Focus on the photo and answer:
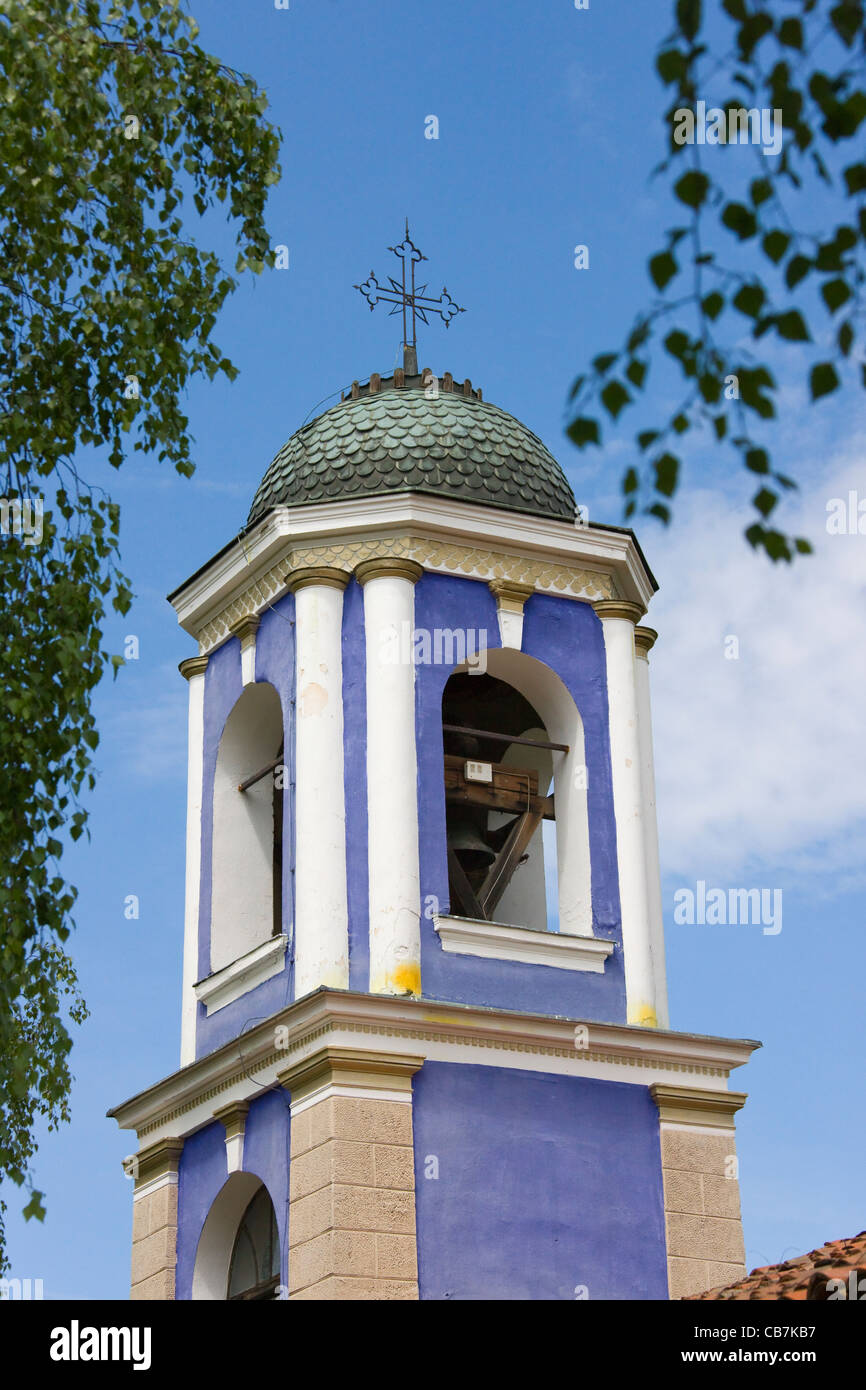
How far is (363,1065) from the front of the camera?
42.9 feet

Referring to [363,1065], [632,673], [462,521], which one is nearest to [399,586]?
[462,521]

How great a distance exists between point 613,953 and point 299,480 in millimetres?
4083

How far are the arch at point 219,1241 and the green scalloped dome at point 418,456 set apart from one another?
4.63 m

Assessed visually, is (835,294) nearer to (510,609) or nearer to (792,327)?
(792,327)

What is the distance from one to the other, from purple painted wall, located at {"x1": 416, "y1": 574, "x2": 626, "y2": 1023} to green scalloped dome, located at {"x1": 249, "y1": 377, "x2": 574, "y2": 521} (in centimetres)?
73

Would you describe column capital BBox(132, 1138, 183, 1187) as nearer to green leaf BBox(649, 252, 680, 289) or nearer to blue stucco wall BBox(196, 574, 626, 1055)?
blue stucco wall BBox(196, 574, 626, 1055)

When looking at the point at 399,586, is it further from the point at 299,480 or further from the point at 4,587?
the point at 4,587

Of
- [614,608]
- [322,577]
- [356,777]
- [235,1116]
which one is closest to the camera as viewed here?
[235,1116]

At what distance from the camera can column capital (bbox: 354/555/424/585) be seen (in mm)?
14586

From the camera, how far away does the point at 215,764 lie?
52.0 feet

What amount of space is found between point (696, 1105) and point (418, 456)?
4872 millimetres

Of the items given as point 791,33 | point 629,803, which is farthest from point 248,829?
point 791,33

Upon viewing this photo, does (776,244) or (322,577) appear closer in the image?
(776,244)

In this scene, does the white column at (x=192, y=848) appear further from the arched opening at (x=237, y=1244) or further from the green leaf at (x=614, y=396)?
the green leaf at (x=614, y=396)
